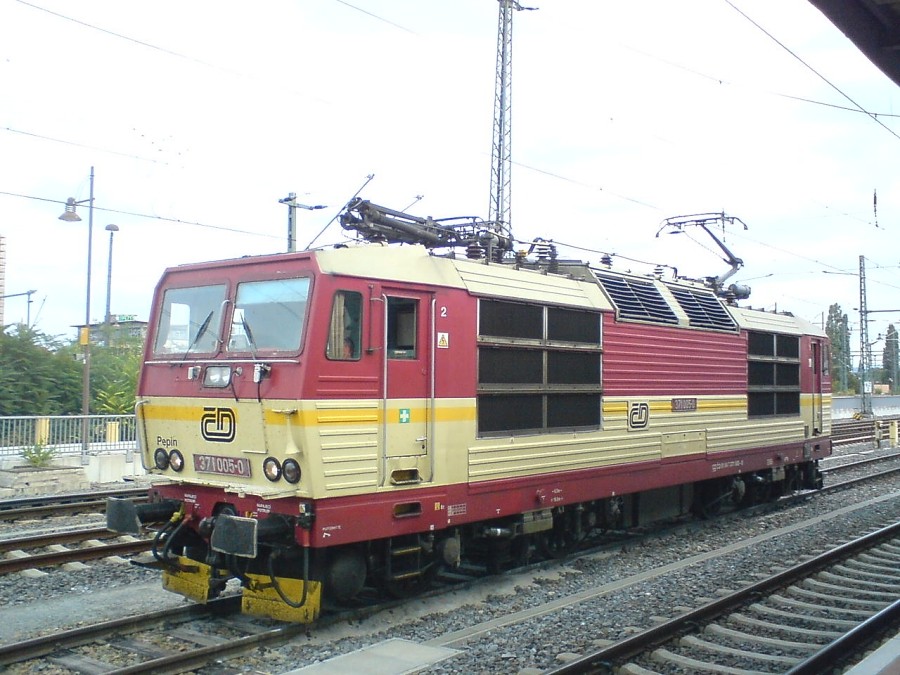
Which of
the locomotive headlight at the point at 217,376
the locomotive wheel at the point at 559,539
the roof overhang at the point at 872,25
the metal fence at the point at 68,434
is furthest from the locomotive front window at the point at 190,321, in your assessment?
the metal fence at the point at 68,434

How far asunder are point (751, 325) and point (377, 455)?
8.57 meters

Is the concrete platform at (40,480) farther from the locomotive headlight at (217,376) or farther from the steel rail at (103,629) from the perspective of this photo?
the locomotive headlight at (217,376)

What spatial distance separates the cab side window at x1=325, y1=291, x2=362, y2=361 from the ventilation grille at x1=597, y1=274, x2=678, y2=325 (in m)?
4.35

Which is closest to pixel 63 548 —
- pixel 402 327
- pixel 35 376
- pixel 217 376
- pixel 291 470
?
pixel 217 376

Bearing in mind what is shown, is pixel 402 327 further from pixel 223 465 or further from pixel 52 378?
pixel 52 378

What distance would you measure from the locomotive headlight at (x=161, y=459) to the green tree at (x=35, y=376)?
49.0ft

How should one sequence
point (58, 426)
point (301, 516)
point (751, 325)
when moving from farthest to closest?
point (58, 426) < point (751, 325) < point (301, 516)

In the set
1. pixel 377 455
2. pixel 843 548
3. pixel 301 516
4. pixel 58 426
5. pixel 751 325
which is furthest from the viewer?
pixel 58 426

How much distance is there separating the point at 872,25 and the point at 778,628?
494 cm

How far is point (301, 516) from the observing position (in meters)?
7.07

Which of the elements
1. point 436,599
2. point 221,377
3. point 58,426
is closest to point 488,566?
point 436,599

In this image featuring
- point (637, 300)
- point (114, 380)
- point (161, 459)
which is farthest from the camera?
point (114, 380)

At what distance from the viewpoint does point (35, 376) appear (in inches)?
866

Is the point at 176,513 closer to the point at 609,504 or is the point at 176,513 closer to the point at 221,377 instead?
the point at 221,377
